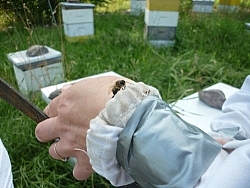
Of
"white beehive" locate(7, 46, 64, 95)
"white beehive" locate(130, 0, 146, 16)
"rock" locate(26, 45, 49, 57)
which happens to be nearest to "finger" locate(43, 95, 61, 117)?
"white beehive" locate(7, 46, 64, 95)

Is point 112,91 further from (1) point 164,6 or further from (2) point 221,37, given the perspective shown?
(2) point 221,37

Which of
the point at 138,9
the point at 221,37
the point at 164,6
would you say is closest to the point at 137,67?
the point at 164,6

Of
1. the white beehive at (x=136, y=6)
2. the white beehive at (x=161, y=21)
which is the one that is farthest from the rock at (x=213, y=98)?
the white beehive at (x=136, y=6)

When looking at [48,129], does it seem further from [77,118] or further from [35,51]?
[35,51]

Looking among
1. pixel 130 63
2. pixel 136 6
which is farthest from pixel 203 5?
pixel 130 63

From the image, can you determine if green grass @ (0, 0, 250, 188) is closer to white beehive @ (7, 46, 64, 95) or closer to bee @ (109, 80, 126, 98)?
white beehive @ (7, 46, 64, 95)

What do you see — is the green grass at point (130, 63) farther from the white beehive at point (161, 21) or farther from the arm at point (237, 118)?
the arm at point (237, 118)
